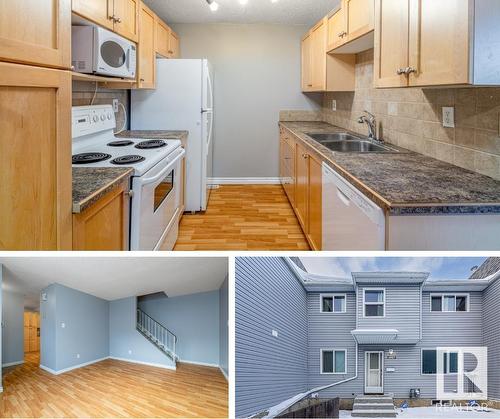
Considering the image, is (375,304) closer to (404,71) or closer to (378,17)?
(404,71)

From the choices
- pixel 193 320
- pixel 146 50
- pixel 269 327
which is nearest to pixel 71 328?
pixel 193 320

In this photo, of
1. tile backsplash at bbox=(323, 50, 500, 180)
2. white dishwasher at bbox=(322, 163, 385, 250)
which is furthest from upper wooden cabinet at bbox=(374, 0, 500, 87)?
white dishwasher at bbox=(322, 163, 385, 250)

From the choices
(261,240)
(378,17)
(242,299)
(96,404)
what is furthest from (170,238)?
(242,299)

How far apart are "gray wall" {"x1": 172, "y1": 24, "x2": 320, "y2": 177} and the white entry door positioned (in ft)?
10.9

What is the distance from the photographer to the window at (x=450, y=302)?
3.54ft

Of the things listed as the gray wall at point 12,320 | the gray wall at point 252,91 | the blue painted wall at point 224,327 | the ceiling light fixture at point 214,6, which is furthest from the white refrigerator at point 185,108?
the blue painted wall at point 224,327

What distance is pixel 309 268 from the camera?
1.09 m

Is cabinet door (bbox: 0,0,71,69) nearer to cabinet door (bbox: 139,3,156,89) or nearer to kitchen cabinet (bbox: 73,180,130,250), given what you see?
kitchen cabinet (bbox: 73,180,130,250)

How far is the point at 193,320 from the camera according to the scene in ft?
4.81

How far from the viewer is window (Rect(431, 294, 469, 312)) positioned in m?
1.08

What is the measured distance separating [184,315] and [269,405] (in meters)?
0.51

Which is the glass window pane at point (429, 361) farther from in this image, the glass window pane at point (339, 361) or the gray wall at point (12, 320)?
the gray wall at point (12, 320)

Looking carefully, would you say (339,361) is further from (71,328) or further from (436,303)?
(71,328)

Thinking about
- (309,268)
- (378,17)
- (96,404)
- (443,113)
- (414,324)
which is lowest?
(96,404)
